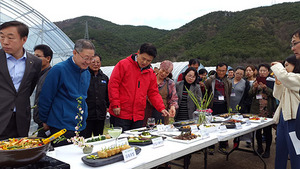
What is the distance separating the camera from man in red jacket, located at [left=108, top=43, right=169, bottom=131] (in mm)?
2802

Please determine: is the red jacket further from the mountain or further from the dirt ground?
the mountain

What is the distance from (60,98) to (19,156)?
2.86 ft

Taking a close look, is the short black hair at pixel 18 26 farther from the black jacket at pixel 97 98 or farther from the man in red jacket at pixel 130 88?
the black jacket at pixel 97 98

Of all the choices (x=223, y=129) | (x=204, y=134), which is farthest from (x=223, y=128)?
(x=204, y=134)

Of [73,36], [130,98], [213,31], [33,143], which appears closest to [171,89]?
[130,98]

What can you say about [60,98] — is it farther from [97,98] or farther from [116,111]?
[97,98]

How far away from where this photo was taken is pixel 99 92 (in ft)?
10.6

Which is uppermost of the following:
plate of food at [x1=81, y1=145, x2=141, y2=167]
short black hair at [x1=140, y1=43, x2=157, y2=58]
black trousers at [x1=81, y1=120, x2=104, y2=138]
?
short black hair at [x1=140, y1=43, x2=157, y2=58]

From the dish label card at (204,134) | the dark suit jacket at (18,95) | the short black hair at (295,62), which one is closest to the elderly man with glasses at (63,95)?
the dark suit jacket at (18,95)

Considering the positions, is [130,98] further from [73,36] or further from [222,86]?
[73,36]

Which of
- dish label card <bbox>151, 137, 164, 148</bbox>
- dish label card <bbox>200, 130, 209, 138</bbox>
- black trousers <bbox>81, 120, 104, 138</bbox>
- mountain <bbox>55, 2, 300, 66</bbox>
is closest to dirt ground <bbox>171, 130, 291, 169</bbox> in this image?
black trousers <bbox>81, 120, 104, 138</bbox>

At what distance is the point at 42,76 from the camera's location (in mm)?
2686

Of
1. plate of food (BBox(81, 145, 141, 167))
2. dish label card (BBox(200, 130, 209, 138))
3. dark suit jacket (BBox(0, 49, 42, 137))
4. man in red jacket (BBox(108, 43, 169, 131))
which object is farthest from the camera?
man in red jacket (BBox(108, 43, 169, 131))

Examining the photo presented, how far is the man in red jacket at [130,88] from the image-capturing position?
2.80 m
